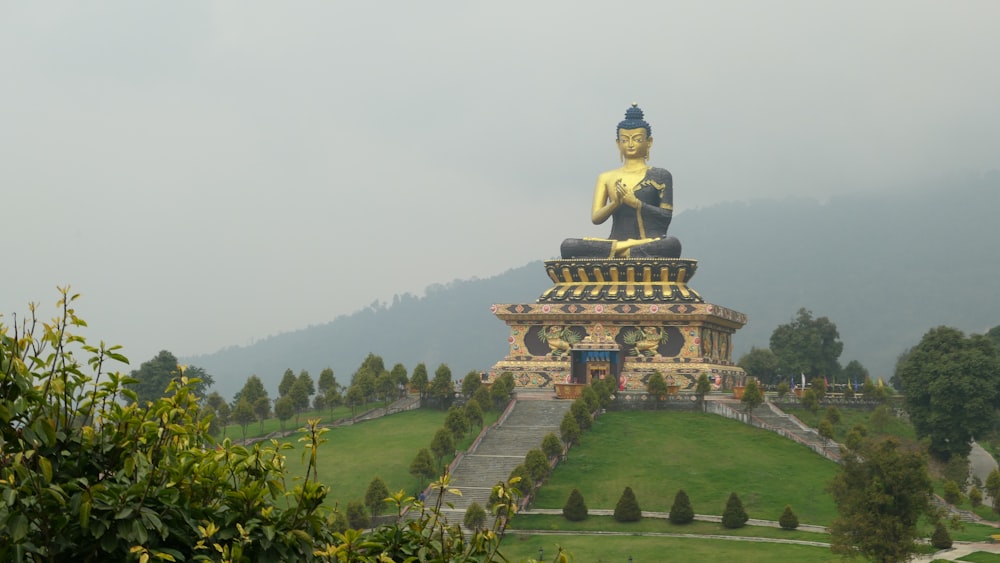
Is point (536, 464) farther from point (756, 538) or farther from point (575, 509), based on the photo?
point (756, 538)

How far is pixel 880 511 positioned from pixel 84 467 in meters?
24.7

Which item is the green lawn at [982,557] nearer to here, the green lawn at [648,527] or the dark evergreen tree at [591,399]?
the green lawn at [648,527]

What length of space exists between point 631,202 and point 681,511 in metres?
22.9

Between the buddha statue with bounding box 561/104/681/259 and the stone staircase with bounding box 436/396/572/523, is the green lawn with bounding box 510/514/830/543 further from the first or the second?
the buddha statue with bounding box 561/104/681/259

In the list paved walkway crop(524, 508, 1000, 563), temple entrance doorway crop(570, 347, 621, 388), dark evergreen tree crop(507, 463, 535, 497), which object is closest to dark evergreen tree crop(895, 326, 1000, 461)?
paved walkway crop(524, 508, 1000, 563)

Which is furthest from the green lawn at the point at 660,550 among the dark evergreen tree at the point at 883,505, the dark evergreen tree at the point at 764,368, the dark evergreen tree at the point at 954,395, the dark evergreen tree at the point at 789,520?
the dark evergreen tree at the point at 764,368

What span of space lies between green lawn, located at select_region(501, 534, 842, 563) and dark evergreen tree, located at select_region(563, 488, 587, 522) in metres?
1.66

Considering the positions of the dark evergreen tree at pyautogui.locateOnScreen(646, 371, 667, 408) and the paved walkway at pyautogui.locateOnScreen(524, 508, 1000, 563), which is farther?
the dark evergreen tree at pyautogui.locateOnScreen(646, 371, 667, 408)

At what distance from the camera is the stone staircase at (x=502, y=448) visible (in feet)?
121

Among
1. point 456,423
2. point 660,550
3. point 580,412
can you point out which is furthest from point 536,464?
point 660,550

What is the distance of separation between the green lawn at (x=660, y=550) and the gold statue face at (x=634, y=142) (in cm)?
2639

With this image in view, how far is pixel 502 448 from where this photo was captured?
4138 cm

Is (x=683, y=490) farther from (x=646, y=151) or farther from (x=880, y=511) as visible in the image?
(x=646, y=151)

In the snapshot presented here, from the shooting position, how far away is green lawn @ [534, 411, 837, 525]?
3609 centimetres
